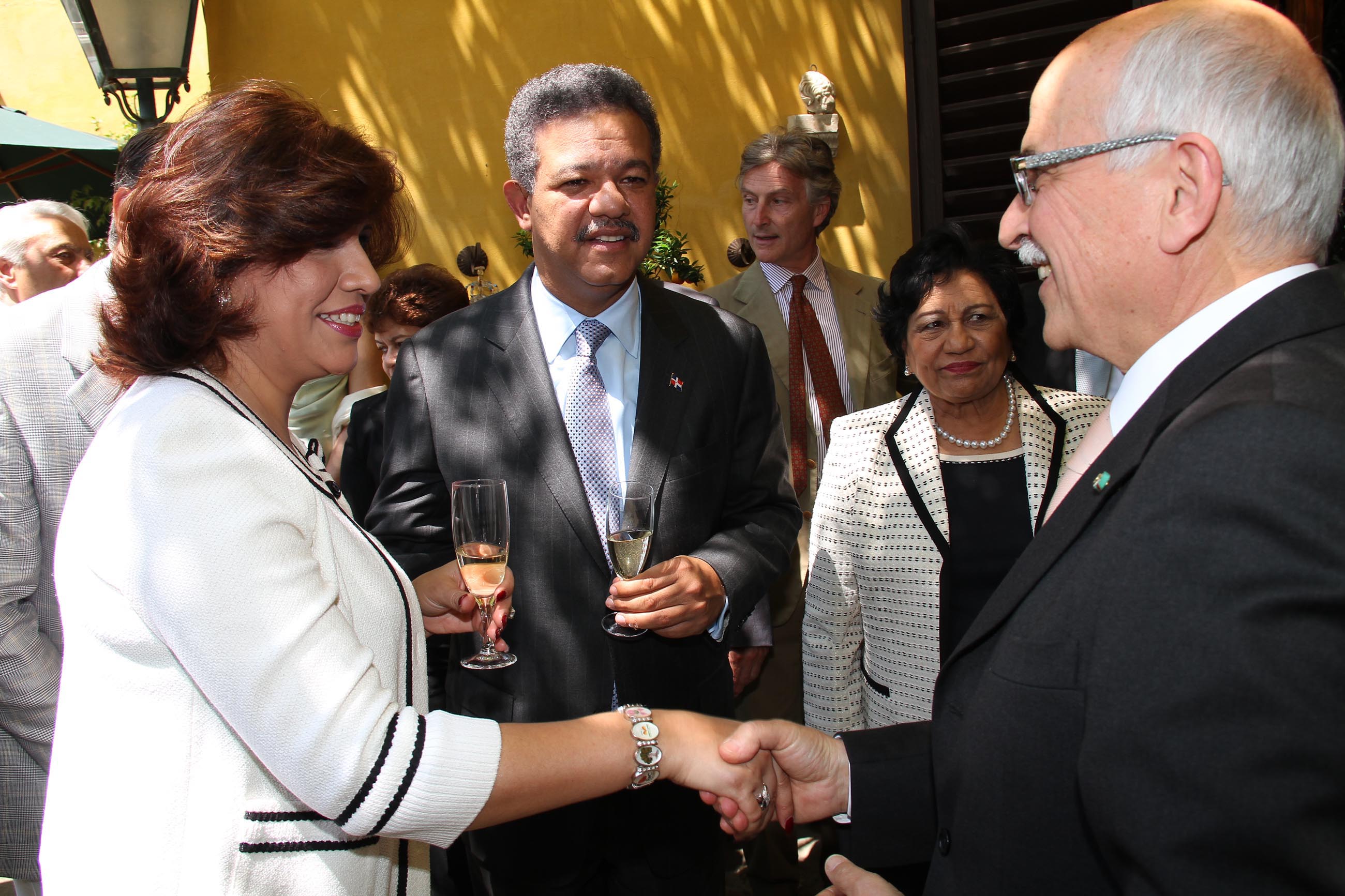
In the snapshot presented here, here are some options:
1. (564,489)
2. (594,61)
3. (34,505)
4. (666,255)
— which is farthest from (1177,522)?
(594,61)

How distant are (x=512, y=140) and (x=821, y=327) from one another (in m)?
2.37

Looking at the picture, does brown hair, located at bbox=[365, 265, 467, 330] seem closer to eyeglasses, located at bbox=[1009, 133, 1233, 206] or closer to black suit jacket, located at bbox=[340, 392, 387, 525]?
black suit jacket, located at bbox=[340, 392, 387, 525]

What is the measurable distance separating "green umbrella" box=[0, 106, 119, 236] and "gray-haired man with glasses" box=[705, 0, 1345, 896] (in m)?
6.06

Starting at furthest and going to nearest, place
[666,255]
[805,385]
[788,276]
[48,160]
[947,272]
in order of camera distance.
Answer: [666,255] < [48,160] < [788,276] < [805,385] < [947,272]

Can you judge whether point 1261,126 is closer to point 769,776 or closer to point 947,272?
point 769,776

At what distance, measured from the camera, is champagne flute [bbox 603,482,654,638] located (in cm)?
219

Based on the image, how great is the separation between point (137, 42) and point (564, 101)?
2.17 metres

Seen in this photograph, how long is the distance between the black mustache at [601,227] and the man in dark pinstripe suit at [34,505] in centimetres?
118

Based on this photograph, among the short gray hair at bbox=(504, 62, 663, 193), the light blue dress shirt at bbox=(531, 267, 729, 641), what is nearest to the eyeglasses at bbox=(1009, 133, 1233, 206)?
the light blue dress shirt at bbox=(531, 267, 729, 641)

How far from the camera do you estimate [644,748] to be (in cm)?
174

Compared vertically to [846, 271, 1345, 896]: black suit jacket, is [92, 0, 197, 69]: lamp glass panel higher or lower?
higher

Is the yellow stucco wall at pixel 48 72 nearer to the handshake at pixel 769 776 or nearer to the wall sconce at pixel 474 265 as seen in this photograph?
the wall sconce at pixel 474 265

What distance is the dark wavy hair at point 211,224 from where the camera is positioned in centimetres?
154

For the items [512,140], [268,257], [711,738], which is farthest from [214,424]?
[512,140]
